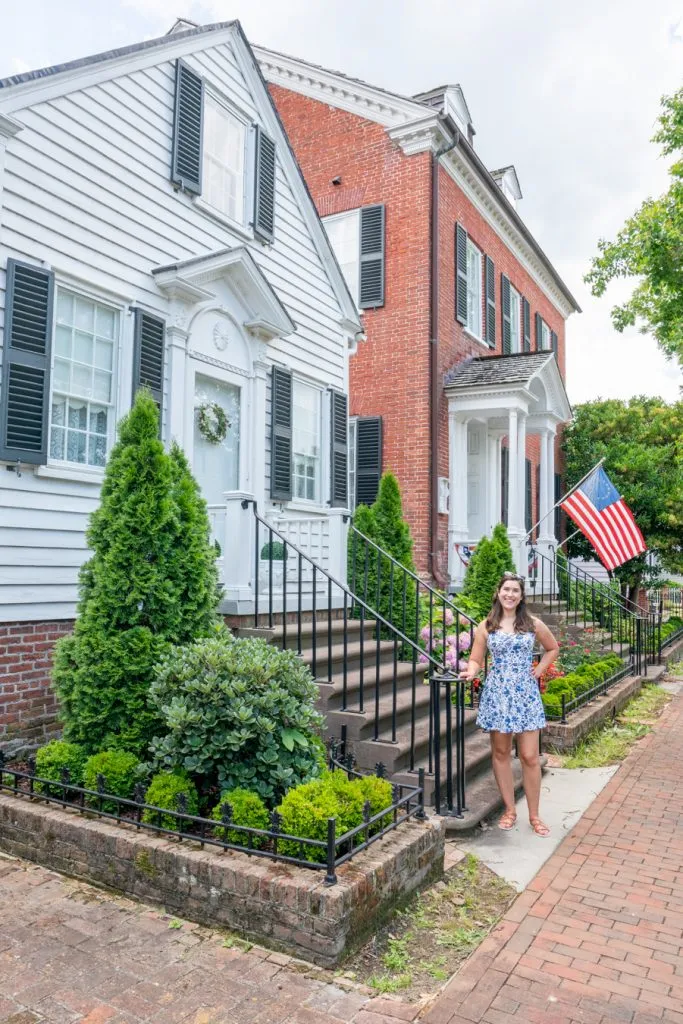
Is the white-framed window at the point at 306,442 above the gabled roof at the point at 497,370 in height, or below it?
below

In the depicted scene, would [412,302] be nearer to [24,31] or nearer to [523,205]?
[24,31]

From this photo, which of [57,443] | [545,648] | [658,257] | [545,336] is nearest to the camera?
[545,648]

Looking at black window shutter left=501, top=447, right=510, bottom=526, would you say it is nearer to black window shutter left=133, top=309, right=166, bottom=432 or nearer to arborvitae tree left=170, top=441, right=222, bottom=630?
black window shutter left=133, top=309, right=166, bottom=432

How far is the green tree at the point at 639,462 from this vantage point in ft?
53.8

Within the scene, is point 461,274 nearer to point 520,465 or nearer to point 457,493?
point 520,465

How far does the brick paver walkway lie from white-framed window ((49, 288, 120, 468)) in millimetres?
3154

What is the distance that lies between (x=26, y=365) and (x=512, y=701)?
416 centimetres

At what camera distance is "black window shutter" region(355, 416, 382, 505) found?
11.9 meters

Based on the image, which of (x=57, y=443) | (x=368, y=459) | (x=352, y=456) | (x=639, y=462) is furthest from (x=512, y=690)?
(x=639, y=462)

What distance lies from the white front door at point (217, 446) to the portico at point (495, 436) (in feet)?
16.5

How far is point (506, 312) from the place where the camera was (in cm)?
1522

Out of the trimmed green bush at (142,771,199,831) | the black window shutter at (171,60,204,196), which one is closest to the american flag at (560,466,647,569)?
the black window shutter at (171,60,204,196)

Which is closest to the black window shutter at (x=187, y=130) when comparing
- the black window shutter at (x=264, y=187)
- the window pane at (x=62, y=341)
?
the black window shutter at (x=264, y=187)

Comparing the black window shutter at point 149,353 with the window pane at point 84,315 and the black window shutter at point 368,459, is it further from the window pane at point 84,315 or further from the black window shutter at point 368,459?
the black window shutter at point 368,459
